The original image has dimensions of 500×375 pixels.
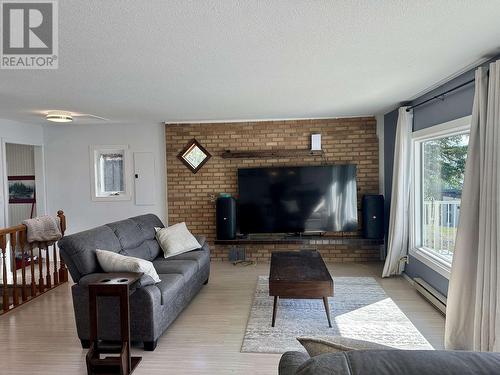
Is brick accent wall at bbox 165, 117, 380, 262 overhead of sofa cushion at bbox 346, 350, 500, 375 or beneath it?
overhead

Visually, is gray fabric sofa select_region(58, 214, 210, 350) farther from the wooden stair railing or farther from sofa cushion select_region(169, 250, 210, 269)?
the wooden stair railing

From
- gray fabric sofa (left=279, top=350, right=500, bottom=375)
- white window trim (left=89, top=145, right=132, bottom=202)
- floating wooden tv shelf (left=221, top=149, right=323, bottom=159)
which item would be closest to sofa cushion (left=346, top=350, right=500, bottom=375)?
→ gray fabric sofa (left=279, top=350, right=500, bottom=375)

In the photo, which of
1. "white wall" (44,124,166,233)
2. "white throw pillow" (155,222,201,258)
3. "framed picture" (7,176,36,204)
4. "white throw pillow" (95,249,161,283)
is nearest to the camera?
"white throw pillow" (95,249,161,283)

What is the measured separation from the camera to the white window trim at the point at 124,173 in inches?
206

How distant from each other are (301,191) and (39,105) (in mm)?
3793

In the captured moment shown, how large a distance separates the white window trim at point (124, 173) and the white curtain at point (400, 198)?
428cm

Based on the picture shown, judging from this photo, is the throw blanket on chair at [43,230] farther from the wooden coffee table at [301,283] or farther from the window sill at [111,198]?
the wooden coffee table at [301,283]

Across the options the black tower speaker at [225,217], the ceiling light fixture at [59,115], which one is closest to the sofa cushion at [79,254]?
the black tower speaker at [225,217]

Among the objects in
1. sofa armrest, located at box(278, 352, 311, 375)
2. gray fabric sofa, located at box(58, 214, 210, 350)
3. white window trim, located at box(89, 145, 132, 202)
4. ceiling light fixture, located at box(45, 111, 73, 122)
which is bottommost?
gray fabric sofa, located at box(58, 214, 210, 350)

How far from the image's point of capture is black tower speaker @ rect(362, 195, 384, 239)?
4570mm

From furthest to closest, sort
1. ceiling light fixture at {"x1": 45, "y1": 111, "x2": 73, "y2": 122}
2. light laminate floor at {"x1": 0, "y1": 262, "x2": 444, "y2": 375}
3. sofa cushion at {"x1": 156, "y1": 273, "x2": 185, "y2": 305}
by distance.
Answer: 1. ceiling light fixture at {"x1": 45, "y1": 111, "x2": 73, "y2": 122}
2. sofa cushion at {"x1": 156, "y1": 273, "x2": 185, "y2": 305}
3. light laminate floor at {"x1": 0, "y1": 262, "x2": 444, "y2": 375}

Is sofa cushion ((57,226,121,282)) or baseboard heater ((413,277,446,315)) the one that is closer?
sofa cushion ((57,226,121,282))

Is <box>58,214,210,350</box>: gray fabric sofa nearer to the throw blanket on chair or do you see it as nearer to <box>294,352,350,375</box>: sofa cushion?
the throw blanket on chair

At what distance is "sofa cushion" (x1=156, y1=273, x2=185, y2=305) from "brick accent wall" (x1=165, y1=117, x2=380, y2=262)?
7.09ft
